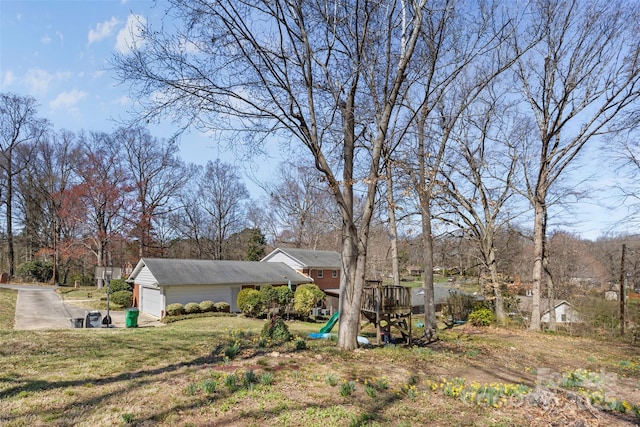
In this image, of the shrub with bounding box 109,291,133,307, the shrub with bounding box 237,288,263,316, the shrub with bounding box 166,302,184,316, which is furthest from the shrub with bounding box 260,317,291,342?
the shrub with bounding box 109,291,133,307

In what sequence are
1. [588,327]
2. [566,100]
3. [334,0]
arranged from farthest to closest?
1. [588,327]
2. [566,100]
3. [334,0]

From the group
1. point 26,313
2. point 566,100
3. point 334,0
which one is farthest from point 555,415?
point 26,313

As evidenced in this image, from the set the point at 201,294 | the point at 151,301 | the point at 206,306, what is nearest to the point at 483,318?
the point at 206,306

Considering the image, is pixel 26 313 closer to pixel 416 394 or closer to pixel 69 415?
pixel 69 415

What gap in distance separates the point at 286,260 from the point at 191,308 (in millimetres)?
10196

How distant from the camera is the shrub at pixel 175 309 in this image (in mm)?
18625

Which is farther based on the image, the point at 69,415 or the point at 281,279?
the point at 281,279

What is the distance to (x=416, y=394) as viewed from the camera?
496cm

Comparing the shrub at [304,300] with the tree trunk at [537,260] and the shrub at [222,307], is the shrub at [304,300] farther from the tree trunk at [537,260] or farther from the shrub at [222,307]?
the tree trunk at [537,260]

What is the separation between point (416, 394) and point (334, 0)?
24.0ft

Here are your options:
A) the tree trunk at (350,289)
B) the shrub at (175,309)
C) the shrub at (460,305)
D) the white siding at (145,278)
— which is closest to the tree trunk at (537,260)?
the shrub at (460,305)

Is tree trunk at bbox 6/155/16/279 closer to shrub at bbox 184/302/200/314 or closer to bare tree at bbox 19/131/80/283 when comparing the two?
bare tree at bbox 19/131/80/283

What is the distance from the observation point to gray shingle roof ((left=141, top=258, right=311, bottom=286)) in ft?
65.5

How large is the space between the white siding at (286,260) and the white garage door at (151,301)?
10.4 metres
